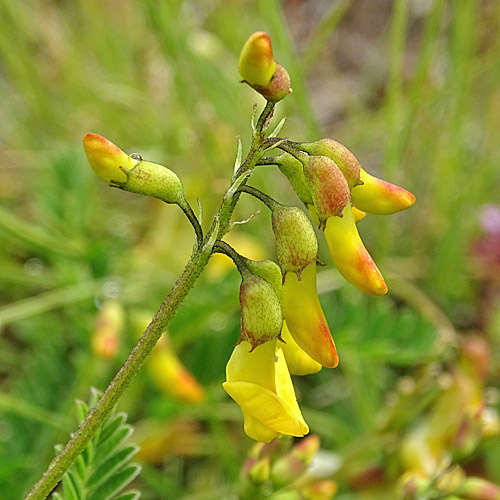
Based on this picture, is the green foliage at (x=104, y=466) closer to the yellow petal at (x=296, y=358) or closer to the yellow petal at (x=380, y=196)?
the yellow petal at (x=296, y=358)

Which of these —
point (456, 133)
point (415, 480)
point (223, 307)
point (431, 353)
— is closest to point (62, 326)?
point (223, 307)

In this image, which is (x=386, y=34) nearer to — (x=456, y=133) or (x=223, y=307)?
(x=456, y=133)

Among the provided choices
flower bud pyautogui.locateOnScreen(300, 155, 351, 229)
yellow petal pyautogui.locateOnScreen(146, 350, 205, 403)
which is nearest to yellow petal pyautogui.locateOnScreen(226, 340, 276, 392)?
flower bud pyautogui.locateOnScreen(300, 155, 351, 229)

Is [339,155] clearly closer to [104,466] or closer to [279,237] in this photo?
[279,237]

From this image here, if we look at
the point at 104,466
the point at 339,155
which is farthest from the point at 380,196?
the point at 104,466

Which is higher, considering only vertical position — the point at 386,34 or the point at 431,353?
the point at 386,34
